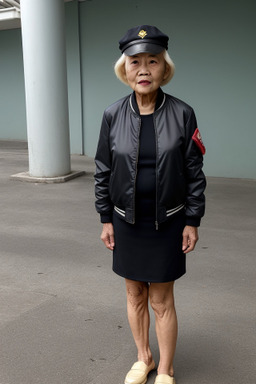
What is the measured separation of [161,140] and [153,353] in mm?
1535

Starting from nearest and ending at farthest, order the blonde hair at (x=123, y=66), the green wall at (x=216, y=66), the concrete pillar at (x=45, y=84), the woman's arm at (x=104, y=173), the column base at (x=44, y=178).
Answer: the blonde hair at (x=123, y=66), the woman's arm at (x=104, y=173), the concrete pillar at (x=45, y=84), the column base at (x=44, y=178), the green wall at (x=216, y=66)

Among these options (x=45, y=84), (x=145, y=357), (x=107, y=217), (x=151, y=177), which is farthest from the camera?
(x=45, y=84)

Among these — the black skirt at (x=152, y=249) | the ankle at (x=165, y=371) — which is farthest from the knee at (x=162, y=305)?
the ankle at (x=165, y=371)

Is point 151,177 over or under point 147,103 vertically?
under

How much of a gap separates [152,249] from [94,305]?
4.75 ft

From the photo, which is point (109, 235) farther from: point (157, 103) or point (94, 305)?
point (94, 305)

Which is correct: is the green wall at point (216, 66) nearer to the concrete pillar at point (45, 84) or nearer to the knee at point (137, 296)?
the concrete pillar at point (45, 84)

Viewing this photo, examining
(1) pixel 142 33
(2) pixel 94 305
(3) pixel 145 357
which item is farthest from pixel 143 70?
(2) pixel 94 305

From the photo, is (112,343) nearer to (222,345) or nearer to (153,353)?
(153,353)

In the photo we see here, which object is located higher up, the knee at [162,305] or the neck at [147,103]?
the neck at [147,103]

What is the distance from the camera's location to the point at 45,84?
865cm

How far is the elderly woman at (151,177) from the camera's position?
99.9 inches

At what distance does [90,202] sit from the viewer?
7492mm

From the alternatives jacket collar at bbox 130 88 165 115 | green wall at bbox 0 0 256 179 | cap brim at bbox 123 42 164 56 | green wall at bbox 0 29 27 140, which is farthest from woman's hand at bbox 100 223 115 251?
green wall at bbox 0 29 27 140
